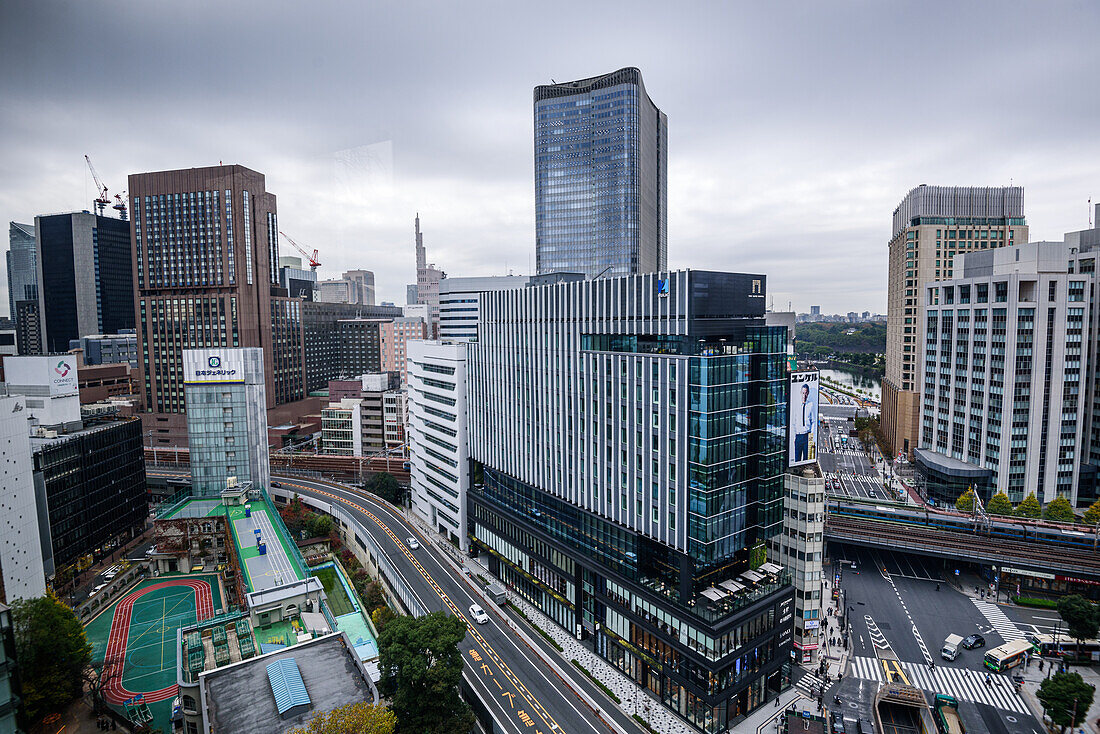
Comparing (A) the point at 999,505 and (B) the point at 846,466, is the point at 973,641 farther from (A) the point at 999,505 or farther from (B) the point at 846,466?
(B) the point at 846,466

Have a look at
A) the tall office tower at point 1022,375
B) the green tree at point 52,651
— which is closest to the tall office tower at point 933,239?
the tall office tower at point 1022,375

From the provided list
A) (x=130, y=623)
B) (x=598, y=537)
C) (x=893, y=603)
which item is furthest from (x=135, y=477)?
(x=893, y=603)

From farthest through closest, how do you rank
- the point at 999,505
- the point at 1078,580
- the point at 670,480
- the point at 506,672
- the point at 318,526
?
the point at 318,526
the point at 999,505
the point at 1078,580
the point at 506,672
the point at 670,480

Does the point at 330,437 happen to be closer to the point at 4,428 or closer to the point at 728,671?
the point at 4,428

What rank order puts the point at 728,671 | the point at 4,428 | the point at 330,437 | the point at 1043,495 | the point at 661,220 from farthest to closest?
the point at 661,220, the point at 330,437, the point at 1043,495, the point at 4,428, the point at 728,671

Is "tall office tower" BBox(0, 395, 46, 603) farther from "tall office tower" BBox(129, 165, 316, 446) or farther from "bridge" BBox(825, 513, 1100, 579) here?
"bridge" BBox(825, 513, 1100, 579)

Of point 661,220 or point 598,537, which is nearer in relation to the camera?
point 598,537

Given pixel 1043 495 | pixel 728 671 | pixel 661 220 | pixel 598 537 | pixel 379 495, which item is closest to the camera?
pixel 728 671

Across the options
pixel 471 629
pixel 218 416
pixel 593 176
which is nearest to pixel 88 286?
pixel 218 416
